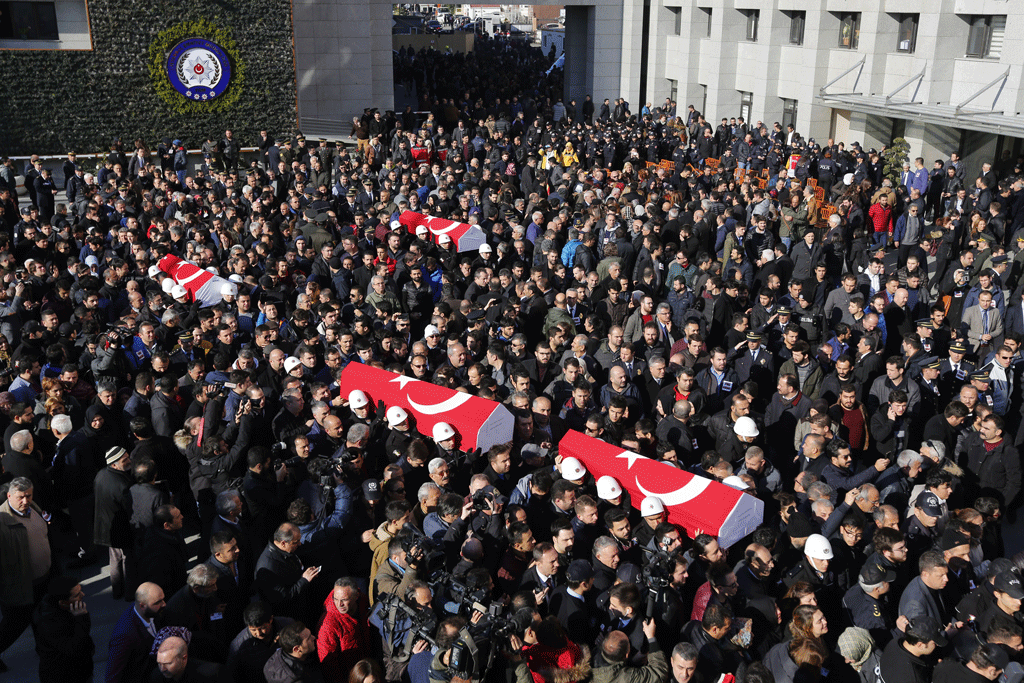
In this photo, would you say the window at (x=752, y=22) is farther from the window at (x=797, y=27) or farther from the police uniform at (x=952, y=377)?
the police uniform at (x=952, y=377)

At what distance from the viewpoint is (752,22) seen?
26.5 meters

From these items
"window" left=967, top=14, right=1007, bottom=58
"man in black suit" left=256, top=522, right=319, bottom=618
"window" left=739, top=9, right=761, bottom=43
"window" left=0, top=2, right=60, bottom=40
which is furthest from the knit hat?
"window" left=739, top=9, right=761, bottom=43

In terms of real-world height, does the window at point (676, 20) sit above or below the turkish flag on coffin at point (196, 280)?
above

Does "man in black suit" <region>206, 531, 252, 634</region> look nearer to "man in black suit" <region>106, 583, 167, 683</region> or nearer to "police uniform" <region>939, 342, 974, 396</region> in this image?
"man in black suit" <region>106, 583, 167, 683</region>

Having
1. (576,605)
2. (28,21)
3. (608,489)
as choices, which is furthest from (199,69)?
(576,605)

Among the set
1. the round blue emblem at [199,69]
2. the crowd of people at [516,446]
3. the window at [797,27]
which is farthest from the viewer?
the window at [797,27]

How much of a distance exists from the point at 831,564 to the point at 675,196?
9.38 metres

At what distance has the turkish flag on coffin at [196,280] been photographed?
33.2 ft

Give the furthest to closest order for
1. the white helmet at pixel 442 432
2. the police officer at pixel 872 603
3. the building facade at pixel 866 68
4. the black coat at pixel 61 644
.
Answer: the building facade at pixel 866 68 → the white helmet at pixel 442 432 → the black coat at pixel 61 644 → the police officer at pixel 872 603

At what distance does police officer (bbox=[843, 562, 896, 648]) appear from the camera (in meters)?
4.97

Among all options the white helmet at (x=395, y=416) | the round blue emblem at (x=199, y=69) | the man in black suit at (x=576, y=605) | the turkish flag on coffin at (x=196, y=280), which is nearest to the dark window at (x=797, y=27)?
the round blue emblem at (x=199, y=69)

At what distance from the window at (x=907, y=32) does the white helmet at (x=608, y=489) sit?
1859 cm

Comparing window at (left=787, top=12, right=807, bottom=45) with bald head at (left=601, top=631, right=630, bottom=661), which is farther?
window at (left=787, top=12, right=807, bottom=45)

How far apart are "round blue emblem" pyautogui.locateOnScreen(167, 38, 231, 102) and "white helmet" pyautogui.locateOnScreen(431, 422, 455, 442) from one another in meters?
20.6
